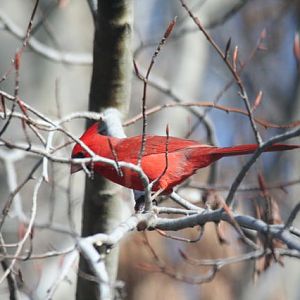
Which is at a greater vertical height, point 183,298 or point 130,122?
point 130,122

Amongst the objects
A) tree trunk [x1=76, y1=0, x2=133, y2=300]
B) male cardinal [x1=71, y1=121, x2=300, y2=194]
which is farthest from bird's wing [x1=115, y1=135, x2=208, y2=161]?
tree trunk [x1=76, y1=0, x2=133, y2=300]

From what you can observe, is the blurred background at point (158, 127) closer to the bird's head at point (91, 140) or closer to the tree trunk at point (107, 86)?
the tree trunk at point (107, 86)

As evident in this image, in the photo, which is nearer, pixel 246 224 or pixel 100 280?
pixel 100 280

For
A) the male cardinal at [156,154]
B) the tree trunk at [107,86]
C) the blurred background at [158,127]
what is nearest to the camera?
the male cardinal at [156,154]

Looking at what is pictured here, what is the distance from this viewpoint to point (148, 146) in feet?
10.4

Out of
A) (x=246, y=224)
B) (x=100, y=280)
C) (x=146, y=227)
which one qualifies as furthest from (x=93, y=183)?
(x=100, y=280)

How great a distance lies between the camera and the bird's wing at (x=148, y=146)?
304 cm

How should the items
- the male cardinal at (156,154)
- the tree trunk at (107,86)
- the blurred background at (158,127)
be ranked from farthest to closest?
the blurred background at (158,127)
the tree trunk at (107,86)
the male cardinal at (156,154)

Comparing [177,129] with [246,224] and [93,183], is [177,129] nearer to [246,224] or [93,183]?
[93,183]

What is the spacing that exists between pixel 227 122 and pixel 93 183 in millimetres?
4490

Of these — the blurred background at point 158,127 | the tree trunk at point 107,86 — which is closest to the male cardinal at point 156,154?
the tree trunk at point 107,86

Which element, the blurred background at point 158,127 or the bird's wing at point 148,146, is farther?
the blurred background at point 158,127

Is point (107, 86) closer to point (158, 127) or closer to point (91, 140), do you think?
point (91, 140)

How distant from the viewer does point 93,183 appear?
11.1ft
